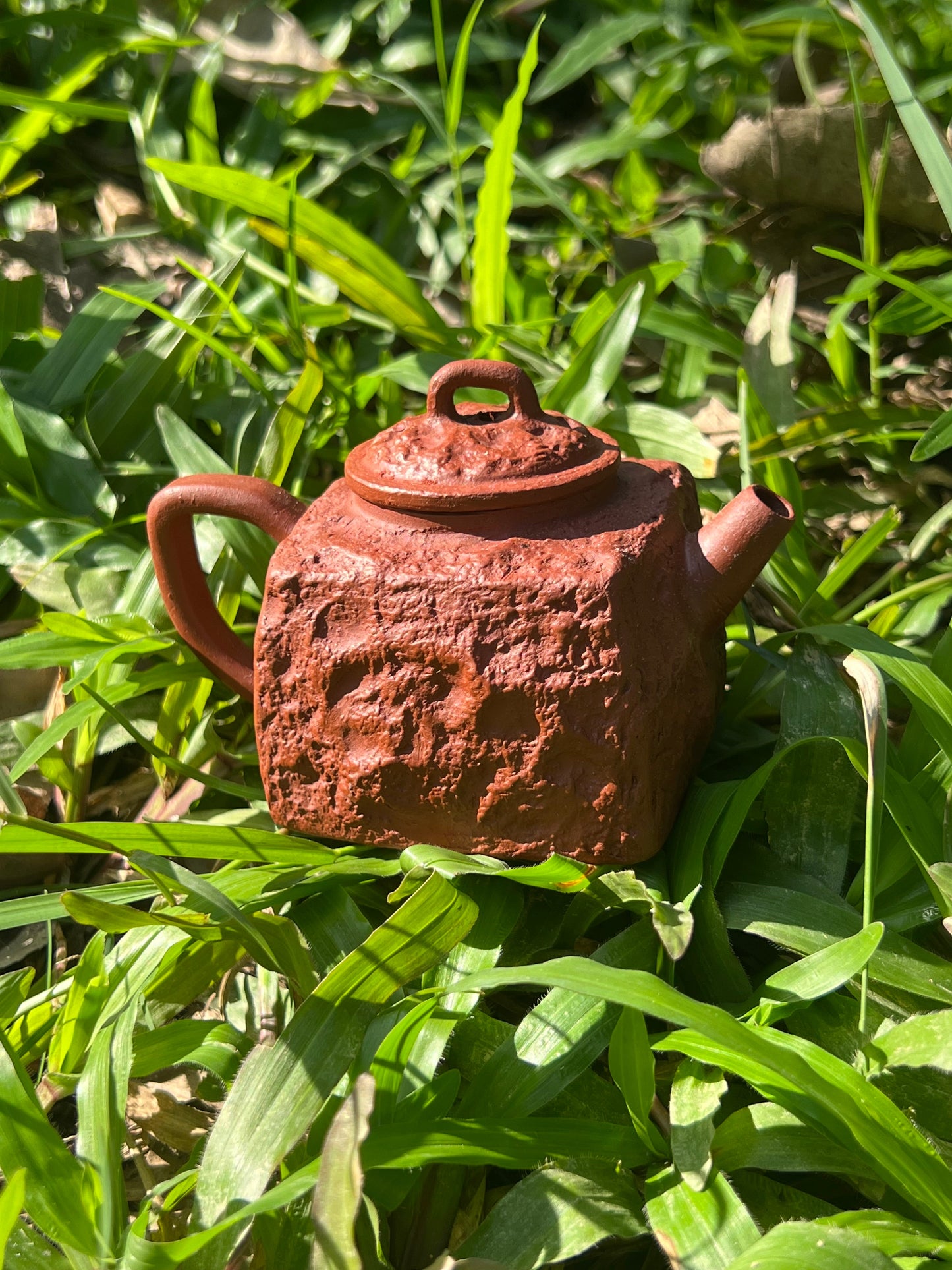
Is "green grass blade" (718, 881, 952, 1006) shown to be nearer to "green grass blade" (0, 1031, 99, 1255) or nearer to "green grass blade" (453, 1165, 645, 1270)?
"green grass blade" (453, 1165, 645, 1270)

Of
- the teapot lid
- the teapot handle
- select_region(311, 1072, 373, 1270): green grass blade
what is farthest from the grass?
the teapot lid

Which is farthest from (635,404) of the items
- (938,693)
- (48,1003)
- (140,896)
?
(48,1003)

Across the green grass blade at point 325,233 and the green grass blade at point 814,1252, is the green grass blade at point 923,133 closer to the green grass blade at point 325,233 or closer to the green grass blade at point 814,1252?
the green grass blade at point 325,233

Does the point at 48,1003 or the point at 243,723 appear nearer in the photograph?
the point at 48,1003

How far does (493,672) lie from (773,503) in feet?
1.16

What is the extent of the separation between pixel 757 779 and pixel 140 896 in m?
0.65

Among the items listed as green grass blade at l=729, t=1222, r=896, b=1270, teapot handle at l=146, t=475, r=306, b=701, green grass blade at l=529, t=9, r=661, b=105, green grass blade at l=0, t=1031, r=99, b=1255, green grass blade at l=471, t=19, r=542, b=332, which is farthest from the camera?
green grass blade at l=529, t=9, r=661, b=105

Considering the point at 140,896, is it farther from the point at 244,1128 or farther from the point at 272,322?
the point at 272,322

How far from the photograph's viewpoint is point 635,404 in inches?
68.7

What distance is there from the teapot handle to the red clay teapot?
0.08 m

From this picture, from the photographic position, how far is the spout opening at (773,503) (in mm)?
1242

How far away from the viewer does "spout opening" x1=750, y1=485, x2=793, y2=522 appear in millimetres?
1242

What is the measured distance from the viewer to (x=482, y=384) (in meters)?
1.25

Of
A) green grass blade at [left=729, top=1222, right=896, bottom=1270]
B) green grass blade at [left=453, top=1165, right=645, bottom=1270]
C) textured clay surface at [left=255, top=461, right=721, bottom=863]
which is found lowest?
green grass blade at [left=453, top=1165, right=645, bottom=1270]
